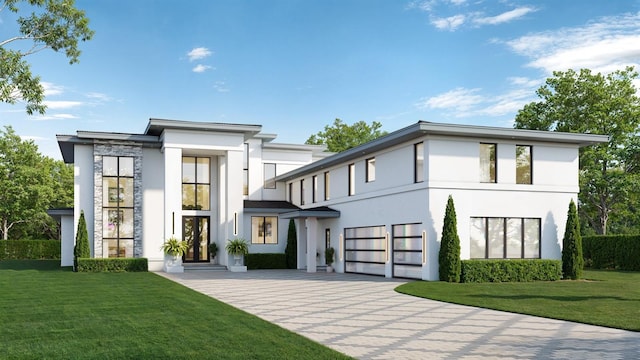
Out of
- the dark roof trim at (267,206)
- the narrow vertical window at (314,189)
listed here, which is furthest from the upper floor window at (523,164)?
the dark roof trim at (267,206)

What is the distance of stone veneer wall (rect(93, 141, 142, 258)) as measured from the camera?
95.8ft

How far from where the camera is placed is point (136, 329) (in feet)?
35.5

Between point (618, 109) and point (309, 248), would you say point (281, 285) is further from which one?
point (618, 109)

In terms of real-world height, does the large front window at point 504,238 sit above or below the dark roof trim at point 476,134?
below

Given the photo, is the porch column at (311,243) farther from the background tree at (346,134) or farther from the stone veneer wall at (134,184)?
the background tree at (346,134)

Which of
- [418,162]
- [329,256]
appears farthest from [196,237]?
[418,162]

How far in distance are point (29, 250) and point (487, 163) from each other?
117ft

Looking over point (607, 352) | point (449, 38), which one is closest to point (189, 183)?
point (449, 38)

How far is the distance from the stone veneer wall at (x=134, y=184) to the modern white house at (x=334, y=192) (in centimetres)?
5

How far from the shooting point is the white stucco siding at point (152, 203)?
30438 mm

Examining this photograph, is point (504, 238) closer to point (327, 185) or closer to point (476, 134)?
point (476, 134)

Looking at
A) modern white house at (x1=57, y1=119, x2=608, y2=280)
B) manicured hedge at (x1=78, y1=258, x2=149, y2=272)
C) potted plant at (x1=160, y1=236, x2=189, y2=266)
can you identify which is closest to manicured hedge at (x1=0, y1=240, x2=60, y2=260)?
modern white house at (x1=57, y1=119, x2=608, y2=280)

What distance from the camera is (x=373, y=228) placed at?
1014 inches

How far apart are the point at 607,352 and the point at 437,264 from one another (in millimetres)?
12649
